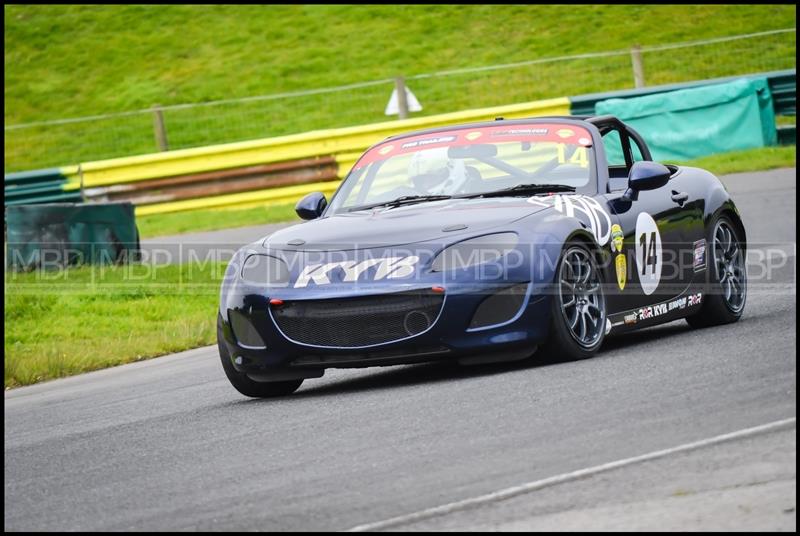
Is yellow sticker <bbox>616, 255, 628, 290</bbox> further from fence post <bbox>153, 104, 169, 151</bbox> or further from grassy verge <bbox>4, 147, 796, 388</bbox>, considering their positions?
fence post <bbox>153, 104, 169, 151</bbox>

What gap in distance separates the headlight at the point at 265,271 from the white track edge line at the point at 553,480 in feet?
8.78

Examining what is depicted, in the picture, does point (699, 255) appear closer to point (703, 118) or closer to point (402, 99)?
point (703, 118)

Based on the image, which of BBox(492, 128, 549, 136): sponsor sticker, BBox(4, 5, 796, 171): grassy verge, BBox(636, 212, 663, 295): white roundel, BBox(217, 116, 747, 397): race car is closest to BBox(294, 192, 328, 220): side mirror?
BBox(217, 116, 747, 397): race car

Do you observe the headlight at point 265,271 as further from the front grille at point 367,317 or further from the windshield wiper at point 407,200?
the windshield wiper at point 407,200

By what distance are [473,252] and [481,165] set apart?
1.31 m

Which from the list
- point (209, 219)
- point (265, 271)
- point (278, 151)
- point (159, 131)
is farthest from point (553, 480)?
point (159, 131)

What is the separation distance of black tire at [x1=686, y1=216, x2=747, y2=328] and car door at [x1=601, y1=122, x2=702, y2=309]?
0.66ft

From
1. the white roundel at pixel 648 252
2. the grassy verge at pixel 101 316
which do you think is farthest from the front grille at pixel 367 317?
the grassy verge at pixel 101 316

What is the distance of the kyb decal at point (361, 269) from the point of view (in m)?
7.30

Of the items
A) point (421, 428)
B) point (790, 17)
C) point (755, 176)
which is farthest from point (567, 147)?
point (790, 17)

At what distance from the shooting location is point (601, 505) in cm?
470

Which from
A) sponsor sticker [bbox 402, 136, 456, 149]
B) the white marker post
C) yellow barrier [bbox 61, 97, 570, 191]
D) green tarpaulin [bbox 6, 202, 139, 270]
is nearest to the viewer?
sponsor sticker [bbox 402, 136, 456, 149]

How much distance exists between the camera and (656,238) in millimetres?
8641

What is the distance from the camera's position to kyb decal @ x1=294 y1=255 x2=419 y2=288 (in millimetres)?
7301
